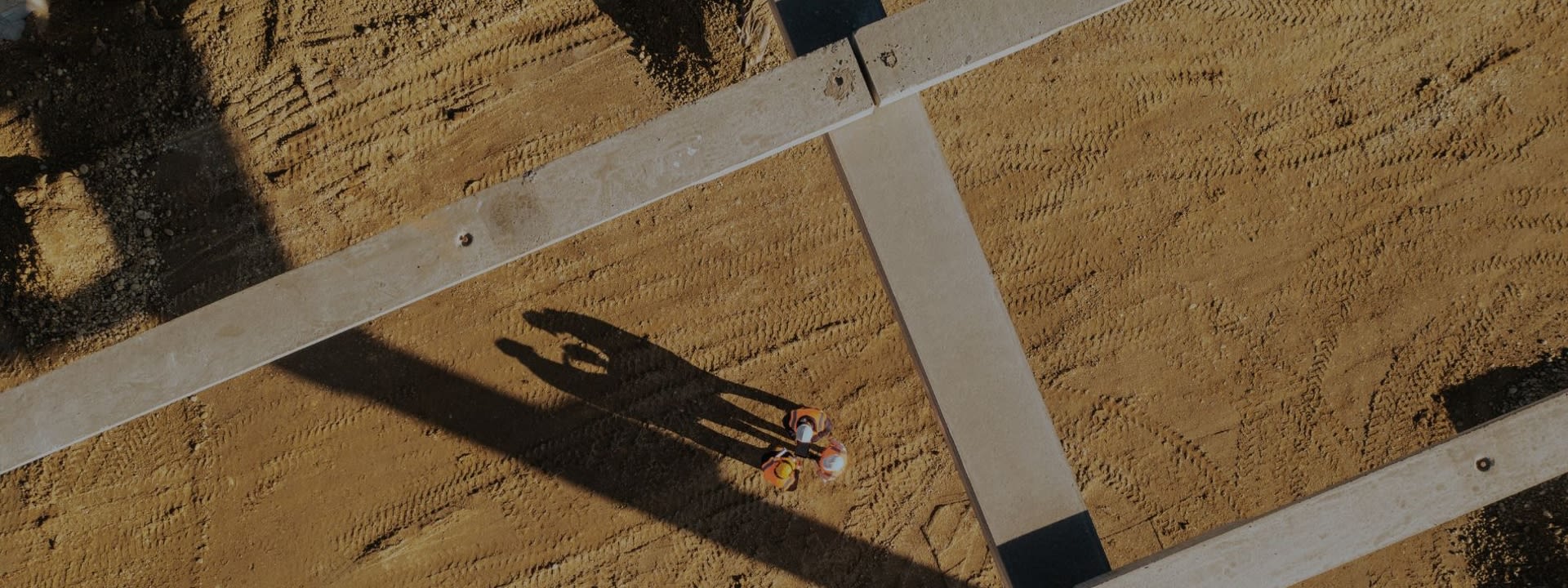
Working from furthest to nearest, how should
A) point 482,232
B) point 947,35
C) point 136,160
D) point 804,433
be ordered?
point 136,160
point 804,433
point 482,232
point 947,35

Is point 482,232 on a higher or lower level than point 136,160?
lower

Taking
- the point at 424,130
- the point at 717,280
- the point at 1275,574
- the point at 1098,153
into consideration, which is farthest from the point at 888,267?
A: the point at 424,130

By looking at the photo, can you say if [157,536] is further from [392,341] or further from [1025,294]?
[1025,294]

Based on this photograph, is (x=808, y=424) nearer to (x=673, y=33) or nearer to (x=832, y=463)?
(x=832, y=463)

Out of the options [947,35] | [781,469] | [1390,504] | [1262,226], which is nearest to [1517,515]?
[1390,504]

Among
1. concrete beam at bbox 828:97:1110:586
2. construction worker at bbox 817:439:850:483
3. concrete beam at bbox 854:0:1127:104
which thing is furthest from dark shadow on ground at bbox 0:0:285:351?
A: concrete beam at bbox 854:0:1127:104

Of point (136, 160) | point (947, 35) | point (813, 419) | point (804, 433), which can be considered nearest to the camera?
point (947, 35)

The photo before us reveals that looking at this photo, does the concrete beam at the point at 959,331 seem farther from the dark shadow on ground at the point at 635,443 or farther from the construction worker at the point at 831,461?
the dark shadow on ground at the point at 635,443
